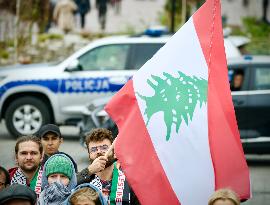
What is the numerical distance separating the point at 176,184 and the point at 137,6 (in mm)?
27373

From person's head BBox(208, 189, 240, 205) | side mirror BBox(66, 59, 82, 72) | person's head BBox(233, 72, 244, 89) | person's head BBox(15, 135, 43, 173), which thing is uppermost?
side mirror BBox(66, 59, 82, 72)

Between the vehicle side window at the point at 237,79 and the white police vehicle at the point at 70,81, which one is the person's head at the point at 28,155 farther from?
the white police vehicle at the point at 70,81

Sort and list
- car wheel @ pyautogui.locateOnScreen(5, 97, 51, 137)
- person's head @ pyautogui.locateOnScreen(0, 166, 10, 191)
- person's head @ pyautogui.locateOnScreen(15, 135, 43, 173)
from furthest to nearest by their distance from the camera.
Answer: car wheel @ pyautogui.locateOnScreen(5, 97, 51, 137)
person's head @ pyautogui.locateOnScreen(15, 135, 43, 173)
person's head @ pyautogui.locateOnScreen(0, 166, 10, 191)

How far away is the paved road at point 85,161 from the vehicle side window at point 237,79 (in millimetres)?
1209

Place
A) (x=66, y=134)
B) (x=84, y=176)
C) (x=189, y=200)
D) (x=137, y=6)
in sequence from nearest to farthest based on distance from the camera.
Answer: (x=189, y=200), (x=84, y=176), (x=66, y=134), (x=137, y=6)

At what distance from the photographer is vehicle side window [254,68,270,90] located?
14930 millimetres

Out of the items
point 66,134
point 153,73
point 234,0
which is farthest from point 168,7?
point 153,73

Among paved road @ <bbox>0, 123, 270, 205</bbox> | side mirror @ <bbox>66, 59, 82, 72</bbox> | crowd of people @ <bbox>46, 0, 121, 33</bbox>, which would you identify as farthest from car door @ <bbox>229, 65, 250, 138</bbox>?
crowd of people @ <bbox>46, 0, 121, 33</bbox>

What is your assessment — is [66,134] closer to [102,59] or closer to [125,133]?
[102,59]

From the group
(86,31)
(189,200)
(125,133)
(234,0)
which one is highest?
(234,0)

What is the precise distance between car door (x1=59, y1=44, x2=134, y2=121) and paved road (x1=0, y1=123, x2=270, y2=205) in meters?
0.75

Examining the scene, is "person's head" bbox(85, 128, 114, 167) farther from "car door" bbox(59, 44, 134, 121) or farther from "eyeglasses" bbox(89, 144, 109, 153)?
"car door" bbox(59, 44, 134, 121)

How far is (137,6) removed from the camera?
34031 millimetres

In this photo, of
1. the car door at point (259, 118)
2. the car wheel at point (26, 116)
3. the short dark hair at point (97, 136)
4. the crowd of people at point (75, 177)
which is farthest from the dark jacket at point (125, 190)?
the car wheel at point (26, 116)
